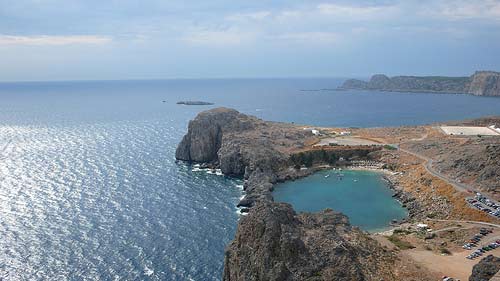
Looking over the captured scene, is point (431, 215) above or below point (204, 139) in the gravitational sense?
below

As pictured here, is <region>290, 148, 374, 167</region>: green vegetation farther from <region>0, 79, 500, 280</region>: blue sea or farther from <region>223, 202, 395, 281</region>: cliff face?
<region>223, 202, 395, 281</region>: cliff face

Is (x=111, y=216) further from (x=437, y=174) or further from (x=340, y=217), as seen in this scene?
(x=437, y=174)

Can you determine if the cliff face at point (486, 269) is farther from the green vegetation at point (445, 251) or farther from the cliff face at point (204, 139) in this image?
the cliff face at point (204, 139)

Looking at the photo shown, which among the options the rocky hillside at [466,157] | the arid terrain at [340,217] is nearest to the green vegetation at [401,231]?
the arid terrain at [340,217]

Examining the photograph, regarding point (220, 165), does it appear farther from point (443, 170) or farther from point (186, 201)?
point (443, 170)

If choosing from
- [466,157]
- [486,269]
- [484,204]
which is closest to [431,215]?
[484,204]
